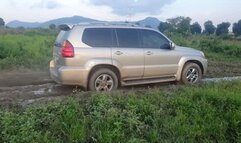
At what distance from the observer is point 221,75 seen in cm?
1217

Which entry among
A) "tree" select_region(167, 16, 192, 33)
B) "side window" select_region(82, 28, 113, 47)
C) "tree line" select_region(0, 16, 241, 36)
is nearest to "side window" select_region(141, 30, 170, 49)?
"side window" select_region(82, 28, 113, 47)

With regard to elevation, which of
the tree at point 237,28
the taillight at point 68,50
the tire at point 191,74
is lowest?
the tire at point 191,74

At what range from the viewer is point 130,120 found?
600 cm

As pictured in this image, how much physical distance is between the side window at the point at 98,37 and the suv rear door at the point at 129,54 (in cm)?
22

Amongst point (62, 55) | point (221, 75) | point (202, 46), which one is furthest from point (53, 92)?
point (202, 46)

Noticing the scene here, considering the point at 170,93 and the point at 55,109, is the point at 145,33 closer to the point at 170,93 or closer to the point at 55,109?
the point at 170,93

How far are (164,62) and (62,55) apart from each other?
111 inches

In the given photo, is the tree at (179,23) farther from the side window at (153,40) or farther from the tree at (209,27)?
the side window at (153,40)

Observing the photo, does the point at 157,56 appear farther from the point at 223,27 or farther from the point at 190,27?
the point at 223,27

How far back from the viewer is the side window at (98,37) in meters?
8.27

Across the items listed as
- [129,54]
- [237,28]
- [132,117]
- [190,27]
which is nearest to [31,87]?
[129,54]

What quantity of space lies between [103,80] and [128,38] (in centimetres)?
130

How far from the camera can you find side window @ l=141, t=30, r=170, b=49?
29.8 ft

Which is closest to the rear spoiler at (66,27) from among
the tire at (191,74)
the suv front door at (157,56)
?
the suv front door at (157,56)
